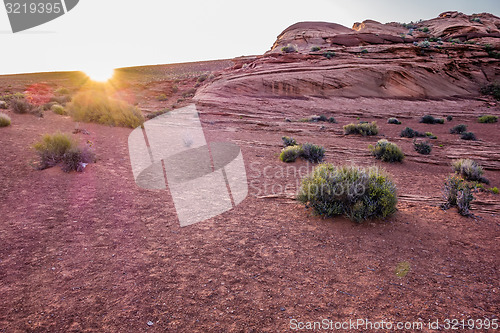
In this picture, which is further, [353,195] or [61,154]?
[61,154]

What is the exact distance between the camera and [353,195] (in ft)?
14.8

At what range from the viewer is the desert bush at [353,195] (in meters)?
4.42

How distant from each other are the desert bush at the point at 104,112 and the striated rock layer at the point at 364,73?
7.72 m

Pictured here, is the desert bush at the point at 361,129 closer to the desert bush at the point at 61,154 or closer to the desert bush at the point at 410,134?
the desert bush at the point at 410,134

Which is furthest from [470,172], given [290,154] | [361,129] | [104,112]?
[104,112]

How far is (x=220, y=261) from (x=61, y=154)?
5.97 m

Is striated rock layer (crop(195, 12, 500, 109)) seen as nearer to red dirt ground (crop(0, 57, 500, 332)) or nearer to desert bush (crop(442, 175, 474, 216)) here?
red dirt ground (crop(0, 57, 500, 332))

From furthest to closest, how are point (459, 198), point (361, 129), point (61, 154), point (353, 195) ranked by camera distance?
point (361, 129) < point (61, 154) < point (459, 198) < point (353, 195)

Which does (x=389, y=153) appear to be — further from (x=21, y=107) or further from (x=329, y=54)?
(x=329, y=54)

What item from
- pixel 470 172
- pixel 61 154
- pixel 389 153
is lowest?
pixel 470 172

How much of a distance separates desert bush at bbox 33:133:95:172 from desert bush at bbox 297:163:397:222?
5988 millimetres

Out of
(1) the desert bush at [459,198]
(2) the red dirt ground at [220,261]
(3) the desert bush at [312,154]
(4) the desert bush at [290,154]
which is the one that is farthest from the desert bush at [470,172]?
(4) the desert bush at [290,154]

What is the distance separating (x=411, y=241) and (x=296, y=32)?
44.7 meters

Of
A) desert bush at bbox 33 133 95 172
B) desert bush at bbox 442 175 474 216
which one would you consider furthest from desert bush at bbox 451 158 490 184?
desert bush at bbox 33 133 95 172
